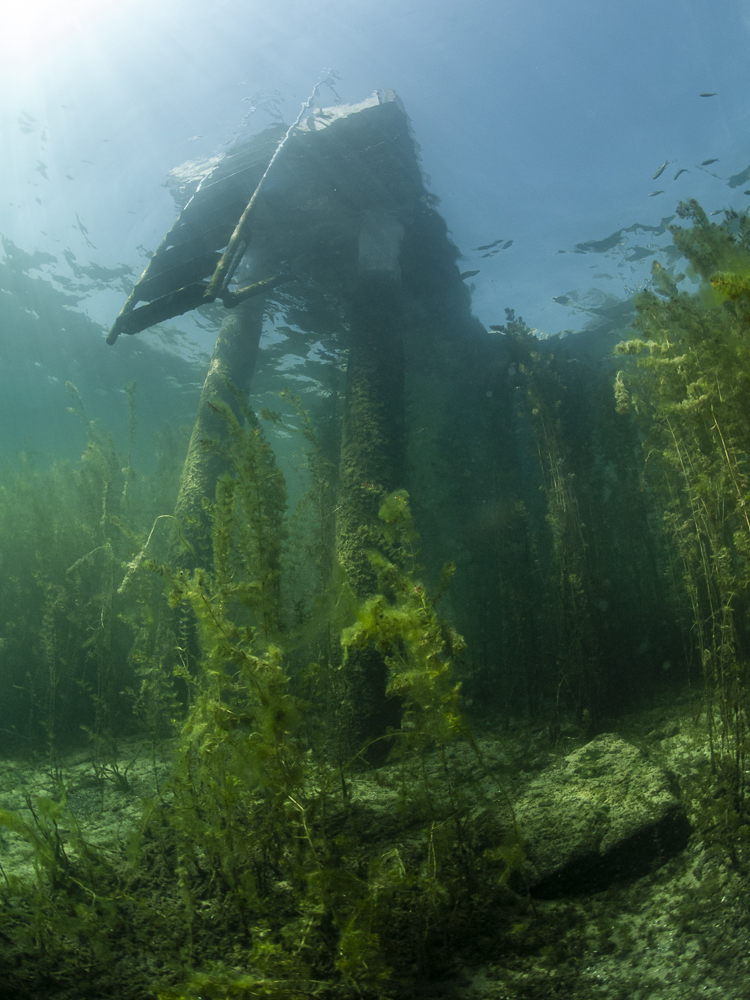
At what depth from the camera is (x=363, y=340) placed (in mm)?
8586

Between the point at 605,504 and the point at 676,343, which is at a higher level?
the point at 676,343

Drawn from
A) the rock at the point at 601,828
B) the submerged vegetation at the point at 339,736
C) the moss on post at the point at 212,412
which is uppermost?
the moss on post at the point at 212,412

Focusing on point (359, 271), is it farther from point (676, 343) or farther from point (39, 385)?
point (39, 385)

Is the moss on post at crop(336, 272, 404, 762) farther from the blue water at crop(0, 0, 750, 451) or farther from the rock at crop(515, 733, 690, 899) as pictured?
the blue water at crop(0, 0, 750, 451)

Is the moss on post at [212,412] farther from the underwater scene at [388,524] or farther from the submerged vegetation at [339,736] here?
the submerged vegetation at [339,736]

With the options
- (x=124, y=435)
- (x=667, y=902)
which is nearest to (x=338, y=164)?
(x=667, y=902)

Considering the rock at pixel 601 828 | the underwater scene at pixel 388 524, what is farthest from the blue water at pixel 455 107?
the rock at pixel 601 828

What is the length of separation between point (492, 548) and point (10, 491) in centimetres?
1029

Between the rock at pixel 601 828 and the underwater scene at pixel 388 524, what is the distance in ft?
0.08

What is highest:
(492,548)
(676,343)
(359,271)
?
(359,271)

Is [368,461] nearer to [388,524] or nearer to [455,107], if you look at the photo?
[388,524]

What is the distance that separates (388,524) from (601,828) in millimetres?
2508

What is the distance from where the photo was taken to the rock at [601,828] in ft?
9.64

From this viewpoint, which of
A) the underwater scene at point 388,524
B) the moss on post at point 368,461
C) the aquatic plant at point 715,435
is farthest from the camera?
the moss on post at point 368,461
